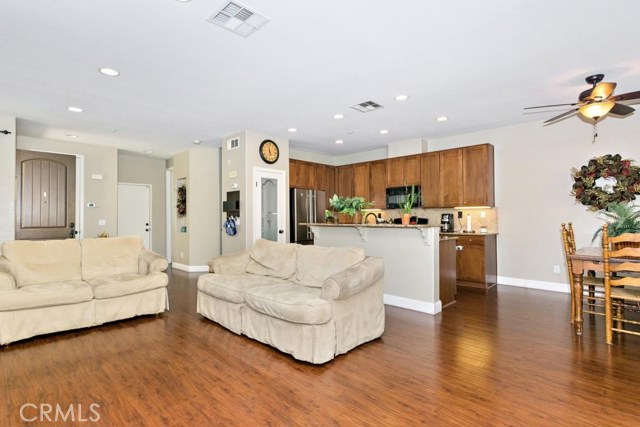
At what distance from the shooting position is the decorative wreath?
15.6 ft

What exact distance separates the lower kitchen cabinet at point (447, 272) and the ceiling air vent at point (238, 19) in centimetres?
333

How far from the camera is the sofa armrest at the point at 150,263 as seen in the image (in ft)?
13.7

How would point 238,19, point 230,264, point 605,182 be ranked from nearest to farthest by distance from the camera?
1. point 238,19
2. point 230,264
3. point 605,182

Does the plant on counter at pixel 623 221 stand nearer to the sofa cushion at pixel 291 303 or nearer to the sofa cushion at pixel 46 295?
the sofa cushion at pixel 291 303

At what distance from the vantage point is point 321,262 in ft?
11.4

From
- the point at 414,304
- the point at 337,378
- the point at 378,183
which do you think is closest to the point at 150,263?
the point at 337,378

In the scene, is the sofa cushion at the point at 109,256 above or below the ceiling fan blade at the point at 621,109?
below

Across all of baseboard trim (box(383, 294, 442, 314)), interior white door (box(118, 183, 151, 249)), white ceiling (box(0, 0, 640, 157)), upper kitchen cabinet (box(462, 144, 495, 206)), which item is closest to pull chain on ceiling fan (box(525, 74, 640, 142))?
white ceiling (box(0, 0, 640, 157))

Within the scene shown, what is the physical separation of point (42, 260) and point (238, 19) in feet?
11.3

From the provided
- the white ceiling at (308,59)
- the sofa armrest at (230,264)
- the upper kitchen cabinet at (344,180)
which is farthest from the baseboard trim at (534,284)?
the sofa armrest at (230,264)

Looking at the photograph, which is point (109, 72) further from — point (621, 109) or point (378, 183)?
point (621, 109)

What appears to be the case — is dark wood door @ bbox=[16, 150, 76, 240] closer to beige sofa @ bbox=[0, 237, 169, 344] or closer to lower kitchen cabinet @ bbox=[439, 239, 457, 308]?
beige sofa @ bbox=[0, 237, 169, 344]

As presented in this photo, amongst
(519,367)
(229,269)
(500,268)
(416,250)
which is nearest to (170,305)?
(229,269)

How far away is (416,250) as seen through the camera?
429 cm
